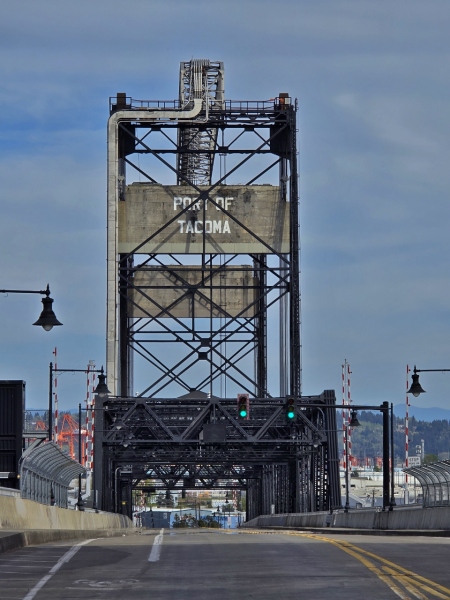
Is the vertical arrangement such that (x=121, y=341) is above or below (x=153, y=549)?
above

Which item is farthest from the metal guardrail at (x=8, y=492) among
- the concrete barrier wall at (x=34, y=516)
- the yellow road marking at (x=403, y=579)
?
the yellow road marking at (x=403, y=579)

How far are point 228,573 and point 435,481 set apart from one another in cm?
2320

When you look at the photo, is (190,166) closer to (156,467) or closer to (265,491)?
(156,467)

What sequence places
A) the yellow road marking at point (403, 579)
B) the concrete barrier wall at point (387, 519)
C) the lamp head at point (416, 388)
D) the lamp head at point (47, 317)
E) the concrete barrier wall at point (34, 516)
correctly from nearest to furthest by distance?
the yellow road marking at point (403, 579)
the concrete barrier wall at point (34, 516)
the lamp head at point (47, 317)
the concrete barrier wall at point (387, 519)
the lamp head at point (416, 388)

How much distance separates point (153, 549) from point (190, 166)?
2372 inches

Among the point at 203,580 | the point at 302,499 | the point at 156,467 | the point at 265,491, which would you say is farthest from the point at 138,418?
the point at 203,580

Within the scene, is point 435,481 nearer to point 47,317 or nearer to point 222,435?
point 47,317

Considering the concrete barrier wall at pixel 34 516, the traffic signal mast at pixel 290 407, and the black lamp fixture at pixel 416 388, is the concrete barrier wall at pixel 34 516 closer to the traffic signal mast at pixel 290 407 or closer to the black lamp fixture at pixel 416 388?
the traffic signal mast at pixel 290 407

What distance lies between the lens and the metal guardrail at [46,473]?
1324 inches

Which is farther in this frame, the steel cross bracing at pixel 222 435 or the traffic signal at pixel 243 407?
the steel cross bracing at pixel 222 435

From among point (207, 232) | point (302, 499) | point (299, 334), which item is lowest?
point (302, 499)

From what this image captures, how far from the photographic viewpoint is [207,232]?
73.1 m

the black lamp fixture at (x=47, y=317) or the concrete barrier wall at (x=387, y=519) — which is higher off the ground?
the black lamp fixture at (x=47, y=317)

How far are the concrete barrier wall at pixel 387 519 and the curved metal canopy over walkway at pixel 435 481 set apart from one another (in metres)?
0.65
